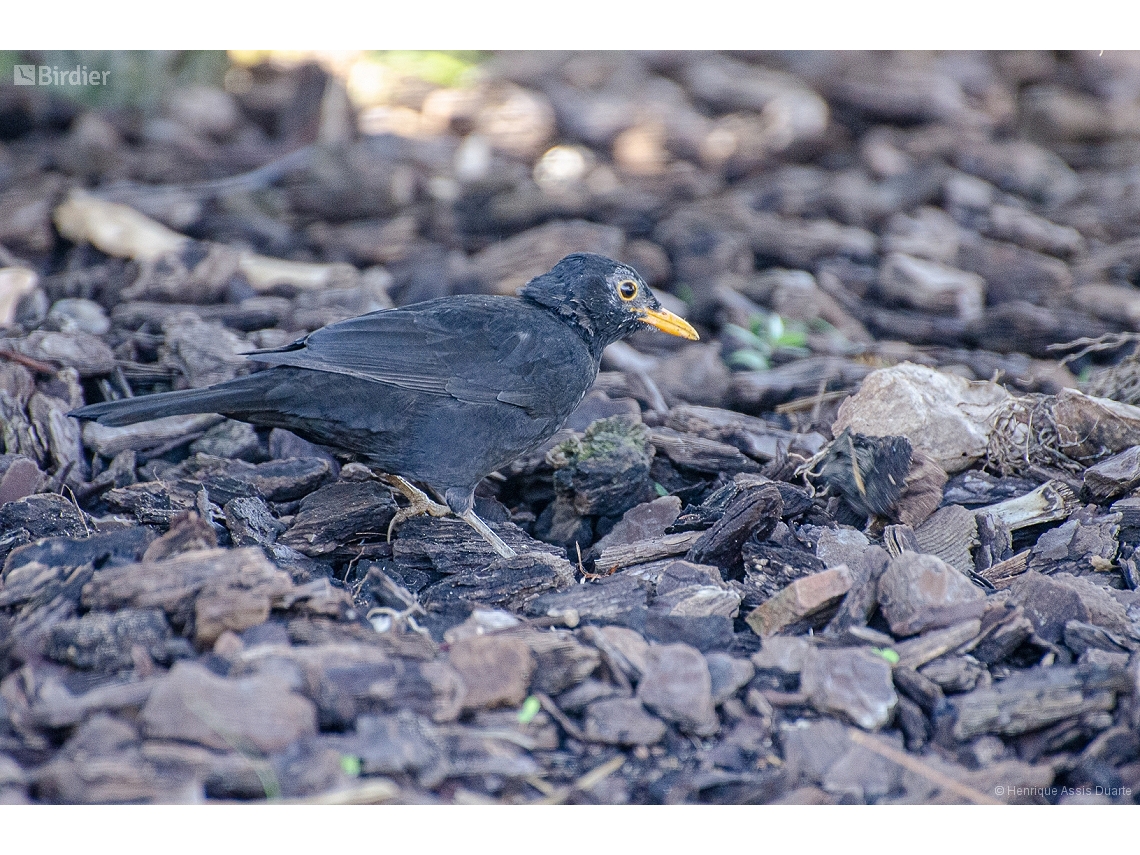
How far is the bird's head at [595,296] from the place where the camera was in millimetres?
5000

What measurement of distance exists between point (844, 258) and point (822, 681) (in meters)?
4.64

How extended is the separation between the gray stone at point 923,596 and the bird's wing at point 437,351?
1.71 meters

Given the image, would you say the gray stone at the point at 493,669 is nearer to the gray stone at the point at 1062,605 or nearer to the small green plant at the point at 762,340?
the gray stone at the point at 1062,605

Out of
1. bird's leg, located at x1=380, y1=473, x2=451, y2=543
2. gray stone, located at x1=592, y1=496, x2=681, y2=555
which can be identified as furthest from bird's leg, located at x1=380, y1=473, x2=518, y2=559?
gray stone, located at x1=592, y1=496, x2=681, y2=555

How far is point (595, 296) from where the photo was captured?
5008 millimetres

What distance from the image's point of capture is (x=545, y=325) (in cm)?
478

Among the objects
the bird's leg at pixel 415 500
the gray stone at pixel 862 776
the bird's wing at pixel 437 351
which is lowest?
the bird's leg at pixel 415 500

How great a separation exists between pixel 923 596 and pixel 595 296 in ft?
7.20

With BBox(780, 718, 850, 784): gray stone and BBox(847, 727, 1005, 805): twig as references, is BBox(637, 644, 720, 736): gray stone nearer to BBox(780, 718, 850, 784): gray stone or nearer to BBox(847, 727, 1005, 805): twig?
BBox(780, 718, 850, 784): gray stone

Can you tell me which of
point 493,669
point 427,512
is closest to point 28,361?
point 427,512

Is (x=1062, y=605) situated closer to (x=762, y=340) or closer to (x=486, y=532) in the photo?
(x=486, y=532)

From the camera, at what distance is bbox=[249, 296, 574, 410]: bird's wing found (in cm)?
434

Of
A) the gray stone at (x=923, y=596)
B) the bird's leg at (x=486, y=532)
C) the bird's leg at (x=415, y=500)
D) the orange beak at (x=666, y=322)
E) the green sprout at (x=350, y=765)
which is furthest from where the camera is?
the orange beak at (x=666, y=322)

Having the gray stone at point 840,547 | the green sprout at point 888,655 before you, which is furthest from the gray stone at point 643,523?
the green sprout at point 888,655
